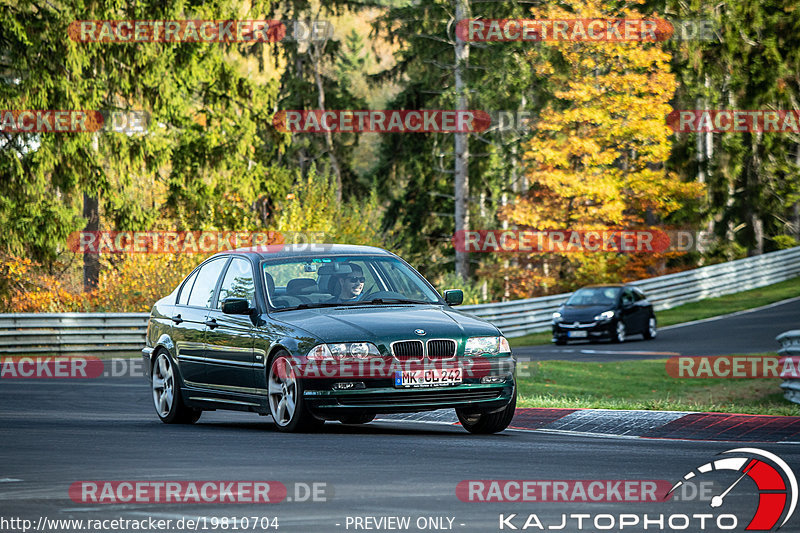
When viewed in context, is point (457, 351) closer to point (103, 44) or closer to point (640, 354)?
point (640, 354)

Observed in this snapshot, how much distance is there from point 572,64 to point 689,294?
9272 mm

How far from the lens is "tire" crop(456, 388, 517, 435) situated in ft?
38.1

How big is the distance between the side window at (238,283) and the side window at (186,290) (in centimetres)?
84

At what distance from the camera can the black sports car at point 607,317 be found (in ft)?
114

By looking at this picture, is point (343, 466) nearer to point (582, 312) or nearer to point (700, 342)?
point (700, 342)

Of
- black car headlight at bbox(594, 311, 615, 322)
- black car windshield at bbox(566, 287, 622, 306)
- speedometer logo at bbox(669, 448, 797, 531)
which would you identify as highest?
speedometer logo at bbox(669, 448, 797, 531)

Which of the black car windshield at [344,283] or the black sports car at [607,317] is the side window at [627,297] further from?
the black car windshield at [344,283]
